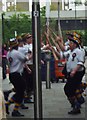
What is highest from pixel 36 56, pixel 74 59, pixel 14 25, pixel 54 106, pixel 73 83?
pixel 14 25

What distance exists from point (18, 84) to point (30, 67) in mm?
322

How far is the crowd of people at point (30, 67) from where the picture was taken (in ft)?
19.7

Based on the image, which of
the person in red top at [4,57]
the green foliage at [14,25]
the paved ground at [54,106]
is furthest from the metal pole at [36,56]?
the person in red top at [4,57]

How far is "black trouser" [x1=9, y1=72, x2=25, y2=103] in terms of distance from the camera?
5988 millimetres

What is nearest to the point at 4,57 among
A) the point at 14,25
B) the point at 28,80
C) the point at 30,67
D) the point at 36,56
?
the point at 28,80

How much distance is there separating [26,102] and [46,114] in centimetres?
38

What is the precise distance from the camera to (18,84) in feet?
19.6

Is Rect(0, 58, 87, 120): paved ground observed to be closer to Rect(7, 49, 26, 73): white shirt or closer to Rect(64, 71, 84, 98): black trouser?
Rect(64, 71, 84, 98): black trouser

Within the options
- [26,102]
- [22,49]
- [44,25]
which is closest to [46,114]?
[26,102]

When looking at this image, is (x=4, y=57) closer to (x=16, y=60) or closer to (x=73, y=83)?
(x=16, y=60)

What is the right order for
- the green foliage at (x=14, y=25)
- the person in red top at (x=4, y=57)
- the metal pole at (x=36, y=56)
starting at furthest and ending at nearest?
the person in red top at (x=4, y=57), the green foliage at (x=14, y=25), the metal pole at (x=36, y=56)

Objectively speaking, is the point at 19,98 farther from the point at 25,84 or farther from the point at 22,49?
the point at 22,49

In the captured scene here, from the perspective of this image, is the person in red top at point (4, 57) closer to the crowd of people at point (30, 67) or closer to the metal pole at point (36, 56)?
the crowd of people at point (30, 67)

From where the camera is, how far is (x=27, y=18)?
522 centimetres
